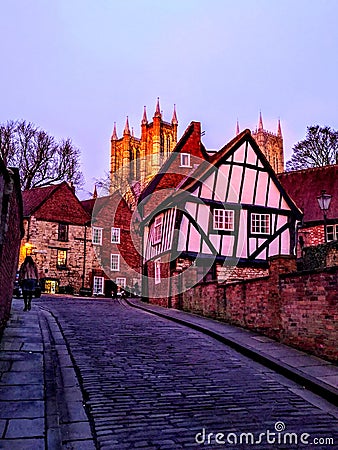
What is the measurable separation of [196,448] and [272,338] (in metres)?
6.93

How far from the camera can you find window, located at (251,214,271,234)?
973 inches

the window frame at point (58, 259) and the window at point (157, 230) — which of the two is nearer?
the window at point (157, 230)

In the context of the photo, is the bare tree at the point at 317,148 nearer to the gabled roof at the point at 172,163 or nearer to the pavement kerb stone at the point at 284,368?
the gabled roof at the point at 172,163

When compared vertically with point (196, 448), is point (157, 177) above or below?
above

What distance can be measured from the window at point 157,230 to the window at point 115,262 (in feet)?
58.5

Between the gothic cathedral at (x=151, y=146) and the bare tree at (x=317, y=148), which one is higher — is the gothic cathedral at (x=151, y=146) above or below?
above

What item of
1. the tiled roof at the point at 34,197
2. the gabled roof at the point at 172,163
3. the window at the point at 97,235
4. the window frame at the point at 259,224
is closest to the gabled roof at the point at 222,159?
the window frame at the point at 259,224

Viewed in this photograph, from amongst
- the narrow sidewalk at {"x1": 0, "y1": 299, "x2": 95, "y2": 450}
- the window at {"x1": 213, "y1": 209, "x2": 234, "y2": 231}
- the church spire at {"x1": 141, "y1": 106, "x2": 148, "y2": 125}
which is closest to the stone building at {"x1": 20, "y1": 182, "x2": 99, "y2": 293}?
the window at {"x1": 213, "y1": 209, "x2": 234, "y2": 231}

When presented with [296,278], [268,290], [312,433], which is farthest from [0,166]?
[268,290]

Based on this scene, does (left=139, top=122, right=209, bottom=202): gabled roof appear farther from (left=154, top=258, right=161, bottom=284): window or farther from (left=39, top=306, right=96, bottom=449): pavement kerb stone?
(left=39, top=306, right=96, bottom=449): pavement kerb stone

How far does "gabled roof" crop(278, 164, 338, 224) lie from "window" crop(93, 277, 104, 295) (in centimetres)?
1782

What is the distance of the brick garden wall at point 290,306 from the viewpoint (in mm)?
8688

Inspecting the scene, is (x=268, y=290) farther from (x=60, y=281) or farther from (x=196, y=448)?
(x=60, y=281)

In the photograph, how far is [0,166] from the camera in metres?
6.75
